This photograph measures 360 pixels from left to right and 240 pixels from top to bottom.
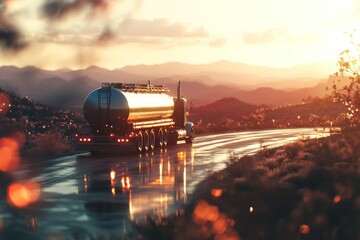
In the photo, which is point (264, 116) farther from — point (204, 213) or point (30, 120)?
point (204, 213)

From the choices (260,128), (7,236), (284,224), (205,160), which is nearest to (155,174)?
(205,160)

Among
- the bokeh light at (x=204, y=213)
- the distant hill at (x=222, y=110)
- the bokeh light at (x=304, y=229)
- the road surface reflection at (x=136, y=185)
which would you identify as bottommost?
the distant hill at (x=222, y=110)

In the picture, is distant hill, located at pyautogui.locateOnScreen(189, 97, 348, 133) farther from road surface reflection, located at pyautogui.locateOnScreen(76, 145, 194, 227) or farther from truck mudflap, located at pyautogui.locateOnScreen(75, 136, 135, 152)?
road surface reflection, located at pyautogui.locateOnScreen(76, 145, 194, 227)

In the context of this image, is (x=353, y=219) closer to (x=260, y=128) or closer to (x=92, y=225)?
(x=92, y=225)

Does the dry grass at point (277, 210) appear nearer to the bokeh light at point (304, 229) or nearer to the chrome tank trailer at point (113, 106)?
the bokeh light at point (304, 229)

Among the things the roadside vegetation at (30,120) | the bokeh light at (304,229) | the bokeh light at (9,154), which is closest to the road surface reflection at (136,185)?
the bokeh light at (9,154)

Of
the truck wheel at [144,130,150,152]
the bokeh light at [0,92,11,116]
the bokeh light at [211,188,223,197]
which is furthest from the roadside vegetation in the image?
the bokeh light at [211,188,223,197]
